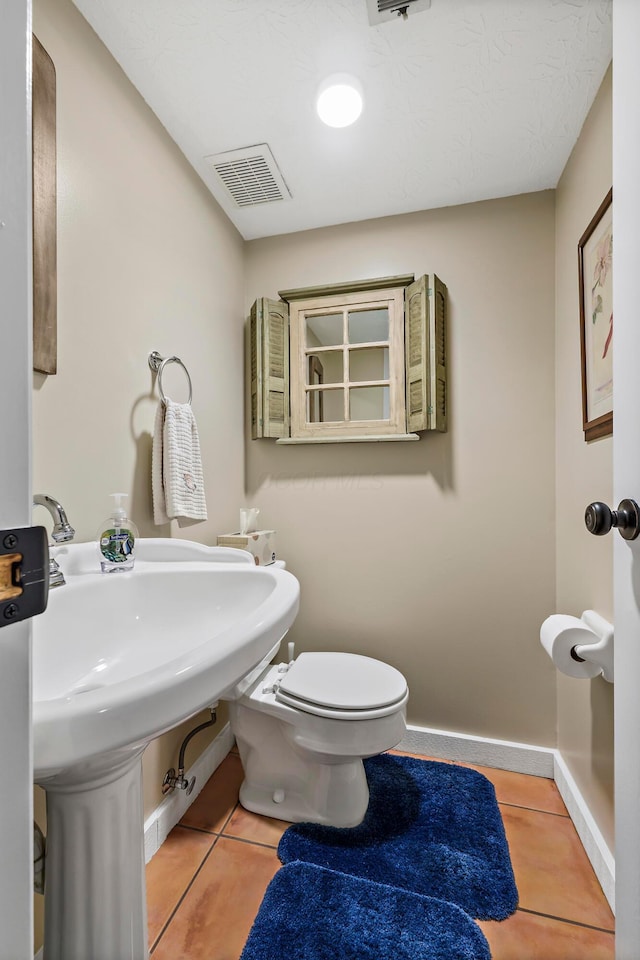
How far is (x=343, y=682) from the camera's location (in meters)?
1.48

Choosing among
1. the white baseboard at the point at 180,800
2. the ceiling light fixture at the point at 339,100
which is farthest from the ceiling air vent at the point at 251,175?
the white baseboard at the point at 180,800

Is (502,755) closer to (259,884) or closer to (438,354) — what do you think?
(259,884)

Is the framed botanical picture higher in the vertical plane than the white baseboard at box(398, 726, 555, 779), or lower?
higher

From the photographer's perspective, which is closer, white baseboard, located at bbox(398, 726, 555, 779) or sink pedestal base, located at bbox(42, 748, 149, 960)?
sink pedestal base, located at bbox(42, 748, 149, 960)

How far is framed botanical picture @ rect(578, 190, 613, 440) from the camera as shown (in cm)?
122

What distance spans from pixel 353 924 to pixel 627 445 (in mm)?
1268

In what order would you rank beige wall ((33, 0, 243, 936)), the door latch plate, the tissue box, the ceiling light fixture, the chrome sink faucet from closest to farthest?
the door latch plate
the chrome sink faucet
beige wall ((33, 0, 243, 936))
the ceiling light fixture
the tissue box

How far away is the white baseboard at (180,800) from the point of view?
129 centimetres

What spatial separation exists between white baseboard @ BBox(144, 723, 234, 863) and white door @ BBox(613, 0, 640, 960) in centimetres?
114

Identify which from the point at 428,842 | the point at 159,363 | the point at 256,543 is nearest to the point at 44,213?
the point at 159,363

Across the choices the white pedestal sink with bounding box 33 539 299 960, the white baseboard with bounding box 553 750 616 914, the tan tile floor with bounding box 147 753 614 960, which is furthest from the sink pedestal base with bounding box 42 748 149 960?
the white baseboard with bounding box 553 750 616 914

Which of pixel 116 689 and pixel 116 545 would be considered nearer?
pixel 116 689

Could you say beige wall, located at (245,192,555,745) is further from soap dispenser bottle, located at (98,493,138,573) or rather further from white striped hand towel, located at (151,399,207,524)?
soap dispenser bottle, located at (98,493,138,573)

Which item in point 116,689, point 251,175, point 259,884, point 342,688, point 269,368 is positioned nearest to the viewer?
point 116,689
